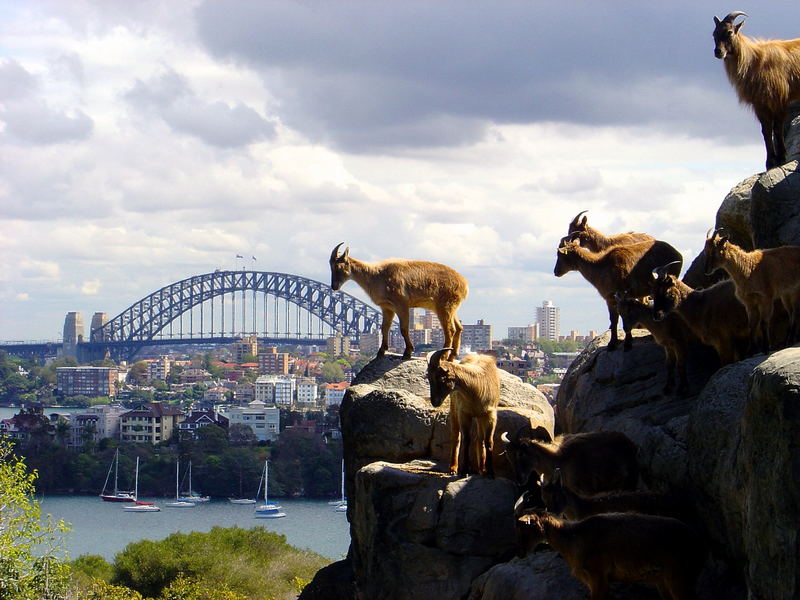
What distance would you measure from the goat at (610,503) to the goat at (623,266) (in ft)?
10.8

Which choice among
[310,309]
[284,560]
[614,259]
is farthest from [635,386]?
[310,309]

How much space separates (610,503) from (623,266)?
394 cm

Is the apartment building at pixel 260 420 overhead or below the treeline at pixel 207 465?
overhead

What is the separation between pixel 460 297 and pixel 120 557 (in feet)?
87.1

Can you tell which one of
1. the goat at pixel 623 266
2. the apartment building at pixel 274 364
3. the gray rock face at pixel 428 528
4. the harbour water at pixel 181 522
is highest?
the apartment building at pixel 274 364

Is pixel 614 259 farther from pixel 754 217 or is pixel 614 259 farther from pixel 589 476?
pixel 589 476

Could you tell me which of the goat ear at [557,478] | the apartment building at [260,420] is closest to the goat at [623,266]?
the goat ear at [557,478]

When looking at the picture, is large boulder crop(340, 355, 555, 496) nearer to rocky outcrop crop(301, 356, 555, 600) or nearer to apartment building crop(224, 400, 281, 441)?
rocky outcrop crop(301, 356, 555, 600)

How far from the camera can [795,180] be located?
41.7 ft

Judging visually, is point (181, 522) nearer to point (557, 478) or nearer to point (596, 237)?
point (596, 237)

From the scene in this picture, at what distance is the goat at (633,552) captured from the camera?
9.47 meters

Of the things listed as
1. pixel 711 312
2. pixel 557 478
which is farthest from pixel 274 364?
pixel 557 478

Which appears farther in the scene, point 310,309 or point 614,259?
point 310,309

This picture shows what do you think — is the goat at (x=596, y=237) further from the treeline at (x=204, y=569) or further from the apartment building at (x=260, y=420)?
the apartment building at (x=260, y=420)
